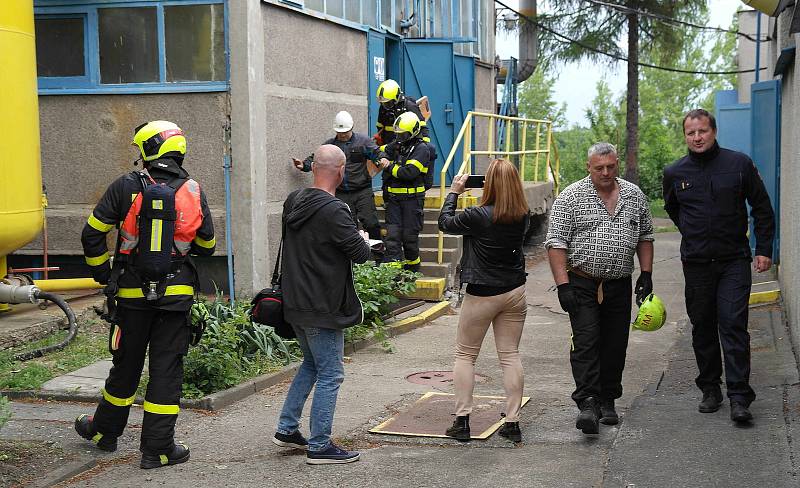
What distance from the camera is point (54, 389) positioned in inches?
301

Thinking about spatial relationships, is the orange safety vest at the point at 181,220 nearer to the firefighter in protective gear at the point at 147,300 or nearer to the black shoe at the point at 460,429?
the firefighter in protective gear at the point at 147,300

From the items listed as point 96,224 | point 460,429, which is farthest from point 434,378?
point 96,224

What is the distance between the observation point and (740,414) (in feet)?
20.5

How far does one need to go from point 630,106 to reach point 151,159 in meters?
23.8

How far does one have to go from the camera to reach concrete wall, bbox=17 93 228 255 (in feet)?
36.4

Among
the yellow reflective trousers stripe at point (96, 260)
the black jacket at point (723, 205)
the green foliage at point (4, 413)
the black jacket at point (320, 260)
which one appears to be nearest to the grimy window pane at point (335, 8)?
the black jacket at point (723, 205)

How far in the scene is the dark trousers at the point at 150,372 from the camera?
585cm

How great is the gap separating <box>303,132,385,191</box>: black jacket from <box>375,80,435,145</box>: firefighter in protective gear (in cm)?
60

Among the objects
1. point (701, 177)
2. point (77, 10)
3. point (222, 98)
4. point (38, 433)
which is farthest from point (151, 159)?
point (77, 10)

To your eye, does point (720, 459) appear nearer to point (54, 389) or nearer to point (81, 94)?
point (54, 389)

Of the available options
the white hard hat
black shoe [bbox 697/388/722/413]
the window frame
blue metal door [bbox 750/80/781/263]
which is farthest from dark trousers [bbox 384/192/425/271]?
black shoe [bbox 697/388/722/413]

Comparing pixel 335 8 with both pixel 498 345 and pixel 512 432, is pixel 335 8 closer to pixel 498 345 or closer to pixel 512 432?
pixel 498 345

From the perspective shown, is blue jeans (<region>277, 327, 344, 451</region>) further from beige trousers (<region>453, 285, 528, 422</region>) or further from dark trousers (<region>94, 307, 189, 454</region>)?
beige trousers (<region>453, 285, 528, 422</region>)

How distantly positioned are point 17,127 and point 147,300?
12.5 feet
